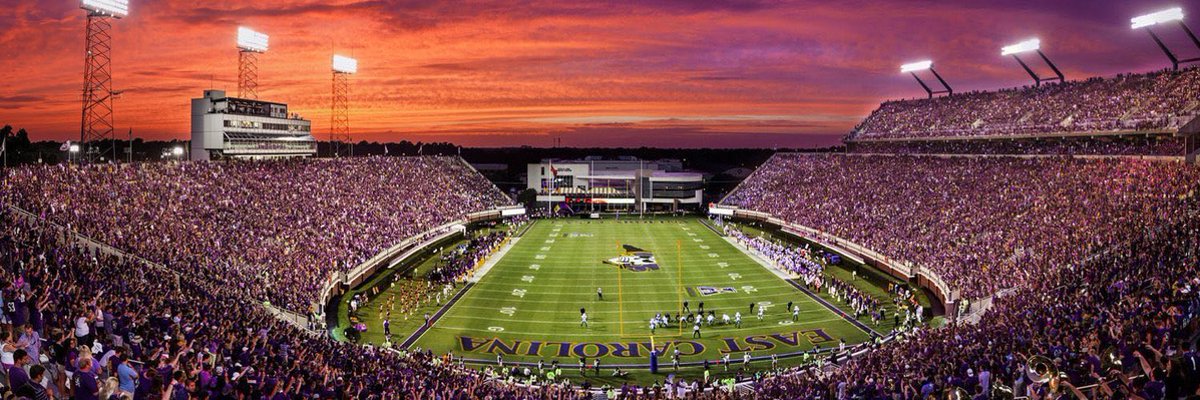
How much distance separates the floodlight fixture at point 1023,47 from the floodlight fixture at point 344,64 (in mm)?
53951

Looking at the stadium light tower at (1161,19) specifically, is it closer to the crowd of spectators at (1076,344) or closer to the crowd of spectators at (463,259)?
the crowd of spectators at (1076,344)

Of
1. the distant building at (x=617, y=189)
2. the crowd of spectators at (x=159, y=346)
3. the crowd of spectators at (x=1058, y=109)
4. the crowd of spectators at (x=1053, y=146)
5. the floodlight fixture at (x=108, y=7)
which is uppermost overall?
the floodlight fixture at (x=108, y=7)

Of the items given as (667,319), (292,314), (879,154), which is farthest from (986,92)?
(292,314)

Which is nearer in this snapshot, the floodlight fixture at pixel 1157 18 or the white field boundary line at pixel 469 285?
the white field boundary line at pixel 469 285

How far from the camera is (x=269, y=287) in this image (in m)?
30.1

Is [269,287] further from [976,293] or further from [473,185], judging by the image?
[473,185]

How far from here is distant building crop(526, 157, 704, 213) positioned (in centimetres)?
9462

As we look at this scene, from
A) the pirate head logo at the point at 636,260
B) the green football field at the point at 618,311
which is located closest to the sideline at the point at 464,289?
the green football field at the point at 618,311

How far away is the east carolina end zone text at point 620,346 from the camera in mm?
29239

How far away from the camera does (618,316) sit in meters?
35.1

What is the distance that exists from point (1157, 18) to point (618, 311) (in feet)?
121

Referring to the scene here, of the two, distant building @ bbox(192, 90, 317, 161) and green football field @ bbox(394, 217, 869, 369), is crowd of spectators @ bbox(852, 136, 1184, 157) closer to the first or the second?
green football field @ bbox(394, 217, 869, 369)

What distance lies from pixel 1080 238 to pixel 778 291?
14.1m

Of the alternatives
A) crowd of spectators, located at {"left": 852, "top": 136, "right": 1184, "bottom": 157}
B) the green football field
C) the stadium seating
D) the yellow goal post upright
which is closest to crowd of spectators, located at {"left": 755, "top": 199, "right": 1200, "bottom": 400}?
the stadium seating
